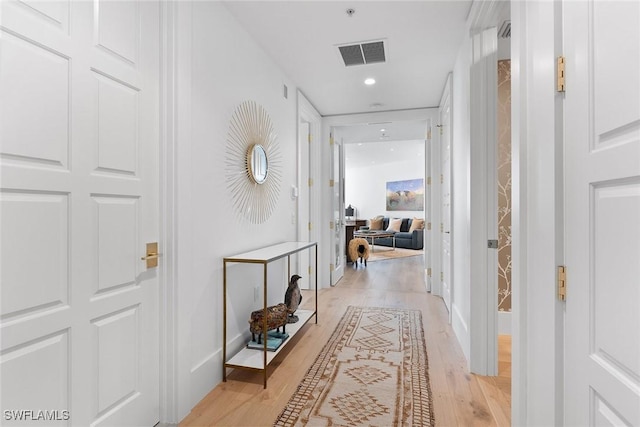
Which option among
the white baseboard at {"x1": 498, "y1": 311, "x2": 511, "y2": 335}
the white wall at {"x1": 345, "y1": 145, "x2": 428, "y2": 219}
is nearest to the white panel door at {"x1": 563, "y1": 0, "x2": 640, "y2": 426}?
the white baseboard at {"x1": 498, "y1": 311, "x2": 511, "y2": 335}

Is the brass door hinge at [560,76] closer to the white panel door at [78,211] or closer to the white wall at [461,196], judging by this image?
the white wall at [461,196]

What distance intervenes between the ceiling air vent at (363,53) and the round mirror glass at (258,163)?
1.13 m

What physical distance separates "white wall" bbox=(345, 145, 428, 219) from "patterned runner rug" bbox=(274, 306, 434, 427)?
8.15 metres

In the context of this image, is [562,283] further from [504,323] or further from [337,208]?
[337,208]

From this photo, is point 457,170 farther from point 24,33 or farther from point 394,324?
point 24,33

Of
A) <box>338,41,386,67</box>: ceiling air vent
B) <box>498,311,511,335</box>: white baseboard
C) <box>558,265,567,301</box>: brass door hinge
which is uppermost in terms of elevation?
<box>338,41,386,67</box>: ceiling air vent

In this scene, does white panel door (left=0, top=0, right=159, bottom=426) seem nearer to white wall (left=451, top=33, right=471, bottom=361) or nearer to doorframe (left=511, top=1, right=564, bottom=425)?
doorframe (left=511, top=1, right=564, bottom=425)

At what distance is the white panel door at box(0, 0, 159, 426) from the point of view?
1.03 metres

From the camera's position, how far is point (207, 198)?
75.5 inches

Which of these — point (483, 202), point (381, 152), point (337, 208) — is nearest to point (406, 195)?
point (381, 152)

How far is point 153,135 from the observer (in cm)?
160

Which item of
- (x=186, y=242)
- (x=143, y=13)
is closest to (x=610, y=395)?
(x=186, y=242)

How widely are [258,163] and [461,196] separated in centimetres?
168

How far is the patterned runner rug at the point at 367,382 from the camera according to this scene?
5.41 feet
